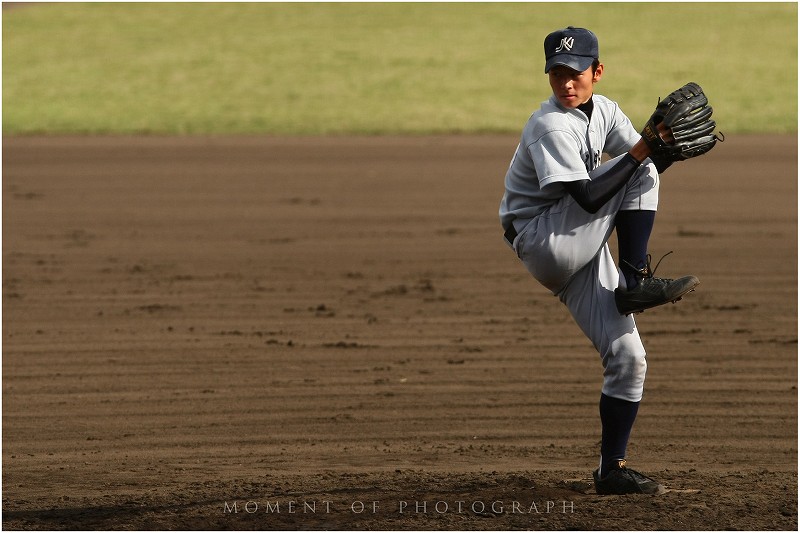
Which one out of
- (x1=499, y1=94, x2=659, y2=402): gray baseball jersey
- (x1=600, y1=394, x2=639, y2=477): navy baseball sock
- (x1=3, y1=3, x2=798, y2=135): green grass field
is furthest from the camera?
(x1=3, y1=3, x2=798, y2=135): green grass field

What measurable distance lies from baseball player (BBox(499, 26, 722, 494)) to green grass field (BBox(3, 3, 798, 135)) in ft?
49.2

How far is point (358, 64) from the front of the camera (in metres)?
24.7

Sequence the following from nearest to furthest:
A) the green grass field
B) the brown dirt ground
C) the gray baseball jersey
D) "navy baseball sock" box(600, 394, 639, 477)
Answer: the gray baseball jersey
"navy baseball sock" box(600, 394, 639, 477)
the brown dirt ground
the green grass field

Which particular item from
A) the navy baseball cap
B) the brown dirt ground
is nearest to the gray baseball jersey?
the navy baseball cap

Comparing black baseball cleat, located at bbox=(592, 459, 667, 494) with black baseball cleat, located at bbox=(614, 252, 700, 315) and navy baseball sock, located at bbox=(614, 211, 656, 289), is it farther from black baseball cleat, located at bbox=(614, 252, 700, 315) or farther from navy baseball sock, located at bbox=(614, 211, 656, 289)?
navy baseball sock, located at bbox=(614, 211, 656, 289)

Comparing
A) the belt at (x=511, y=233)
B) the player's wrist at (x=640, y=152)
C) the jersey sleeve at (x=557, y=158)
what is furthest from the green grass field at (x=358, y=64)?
the player's wrist at (x=640, y=152)

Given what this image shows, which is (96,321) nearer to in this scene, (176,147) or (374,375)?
(374,375)

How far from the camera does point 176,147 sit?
59.8 feet

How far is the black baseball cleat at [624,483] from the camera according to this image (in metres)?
4.72

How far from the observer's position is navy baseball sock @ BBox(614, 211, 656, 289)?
444cm

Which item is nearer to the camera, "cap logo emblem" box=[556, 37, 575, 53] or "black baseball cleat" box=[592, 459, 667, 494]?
"cap logo emblem" box=[556, 37, 575, 53]

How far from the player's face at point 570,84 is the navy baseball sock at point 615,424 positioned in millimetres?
A: 1159

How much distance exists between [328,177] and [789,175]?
587 cm

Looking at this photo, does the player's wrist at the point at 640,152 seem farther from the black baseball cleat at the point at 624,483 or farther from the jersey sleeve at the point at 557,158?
the black baseball cleat at the point at 624,483
